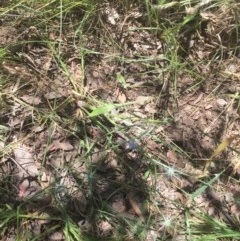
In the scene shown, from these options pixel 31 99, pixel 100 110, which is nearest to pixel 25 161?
pixel 31 99

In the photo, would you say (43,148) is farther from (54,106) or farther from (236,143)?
(236,143)

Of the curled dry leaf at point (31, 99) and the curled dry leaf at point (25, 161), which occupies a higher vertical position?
the curled dry leaf at point (31, 99)

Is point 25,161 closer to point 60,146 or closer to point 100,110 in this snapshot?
point 60,146

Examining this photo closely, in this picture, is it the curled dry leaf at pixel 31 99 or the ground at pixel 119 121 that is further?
the curled dry leaf at pixel 31 99

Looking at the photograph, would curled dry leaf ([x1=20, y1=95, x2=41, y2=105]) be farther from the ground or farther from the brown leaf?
the brown leaf

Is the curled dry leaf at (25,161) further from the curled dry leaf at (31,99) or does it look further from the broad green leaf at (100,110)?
the broad green leaf at (100,110)

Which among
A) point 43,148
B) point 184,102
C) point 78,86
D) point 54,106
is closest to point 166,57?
point 184,102

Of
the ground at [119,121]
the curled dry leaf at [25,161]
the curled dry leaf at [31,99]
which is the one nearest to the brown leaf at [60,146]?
the ground at [119,121]
